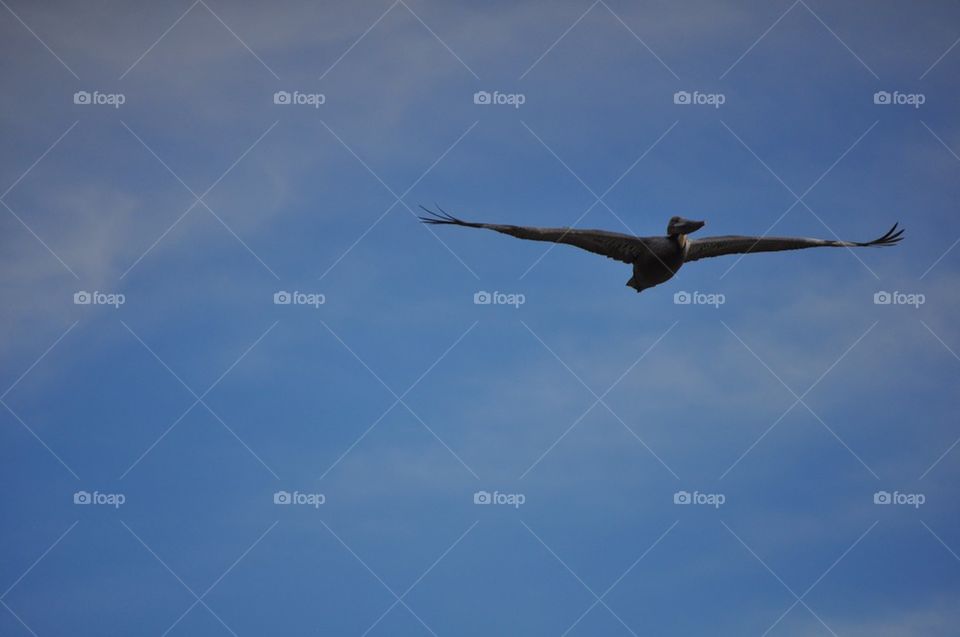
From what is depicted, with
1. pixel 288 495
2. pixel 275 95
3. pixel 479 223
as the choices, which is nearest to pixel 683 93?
pixel 479 223

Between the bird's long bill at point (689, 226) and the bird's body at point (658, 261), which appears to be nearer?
the bird's long bill at point (689, 226)

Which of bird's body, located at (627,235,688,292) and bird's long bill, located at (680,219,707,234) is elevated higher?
bird's long bill, located at (680,219,707,234)

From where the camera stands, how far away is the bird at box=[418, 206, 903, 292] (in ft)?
116

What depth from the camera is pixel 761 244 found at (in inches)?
1469

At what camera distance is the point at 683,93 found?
38.2 metres

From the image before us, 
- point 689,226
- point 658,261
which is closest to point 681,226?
point 689,226

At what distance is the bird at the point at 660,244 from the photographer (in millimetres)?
35219

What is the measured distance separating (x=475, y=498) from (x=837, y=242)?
1162 centimetres

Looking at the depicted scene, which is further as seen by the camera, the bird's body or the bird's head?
the bird's body

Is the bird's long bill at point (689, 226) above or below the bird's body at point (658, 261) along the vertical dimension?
above

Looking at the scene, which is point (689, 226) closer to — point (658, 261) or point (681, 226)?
point (681, 226)

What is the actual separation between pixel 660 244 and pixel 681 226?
102 centimetres

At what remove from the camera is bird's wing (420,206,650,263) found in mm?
34844

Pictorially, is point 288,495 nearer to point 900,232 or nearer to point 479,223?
point 479,223
